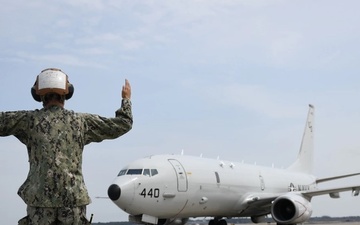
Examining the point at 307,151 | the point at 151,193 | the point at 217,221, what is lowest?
the point at 151,193

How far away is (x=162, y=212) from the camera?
18828 millimetres

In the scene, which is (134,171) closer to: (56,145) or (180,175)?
(180,175)

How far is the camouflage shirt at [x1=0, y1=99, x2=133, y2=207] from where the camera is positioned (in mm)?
3117

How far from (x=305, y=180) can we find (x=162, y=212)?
53.7 ft

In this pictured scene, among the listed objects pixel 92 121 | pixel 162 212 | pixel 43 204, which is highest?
pixel 162 212

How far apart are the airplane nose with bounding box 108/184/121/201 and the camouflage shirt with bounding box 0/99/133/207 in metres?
13.9

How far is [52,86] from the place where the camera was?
3195 mm

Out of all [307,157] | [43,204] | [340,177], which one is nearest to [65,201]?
[43,204]

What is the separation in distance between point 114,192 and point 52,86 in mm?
14137

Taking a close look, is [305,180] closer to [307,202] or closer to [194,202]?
[307,202]

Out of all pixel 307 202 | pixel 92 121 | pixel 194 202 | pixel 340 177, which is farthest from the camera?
pixel 340 177

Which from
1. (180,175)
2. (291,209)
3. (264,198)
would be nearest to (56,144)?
(180,175)

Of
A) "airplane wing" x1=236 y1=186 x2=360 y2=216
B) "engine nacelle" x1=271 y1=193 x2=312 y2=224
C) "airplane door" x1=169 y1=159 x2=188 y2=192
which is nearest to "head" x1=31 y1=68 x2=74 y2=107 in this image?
"airplane door" x1=169 y1=159 x2=188 y2=192

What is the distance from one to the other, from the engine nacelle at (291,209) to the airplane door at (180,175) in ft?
16.7
